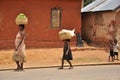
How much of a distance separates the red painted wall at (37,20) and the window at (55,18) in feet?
0.59

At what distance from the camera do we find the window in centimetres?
2261

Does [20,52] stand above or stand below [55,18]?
below

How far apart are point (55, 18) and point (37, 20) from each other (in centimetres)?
110

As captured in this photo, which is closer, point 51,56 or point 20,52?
point 20,52

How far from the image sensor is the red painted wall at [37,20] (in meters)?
21.7

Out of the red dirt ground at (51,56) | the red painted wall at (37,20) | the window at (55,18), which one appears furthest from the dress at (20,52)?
the window at (55,18)

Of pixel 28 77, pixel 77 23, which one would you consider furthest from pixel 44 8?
pixel 28 77

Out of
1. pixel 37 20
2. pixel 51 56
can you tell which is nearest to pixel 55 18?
pixel 37 20

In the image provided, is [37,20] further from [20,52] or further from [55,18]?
[20,52]

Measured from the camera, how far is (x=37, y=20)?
73.0 ft

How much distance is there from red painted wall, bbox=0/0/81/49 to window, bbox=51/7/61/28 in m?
0.18

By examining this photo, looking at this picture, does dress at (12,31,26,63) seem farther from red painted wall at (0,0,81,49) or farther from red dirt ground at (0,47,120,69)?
red painted wall at (0,0,81,49)

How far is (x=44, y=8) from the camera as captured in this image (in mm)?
22344

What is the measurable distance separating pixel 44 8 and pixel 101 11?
3803 mm
